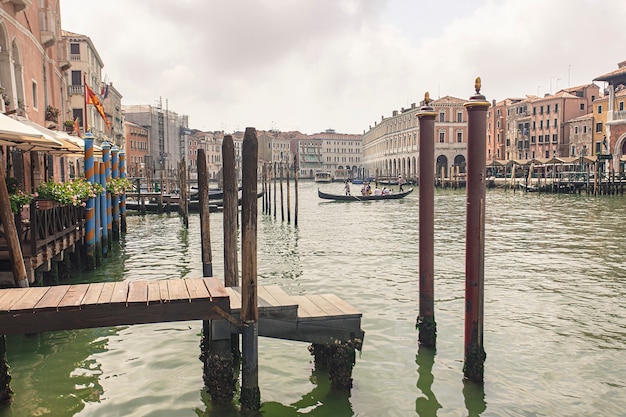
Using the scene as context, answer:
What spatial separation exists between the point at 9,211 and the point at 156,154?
2624 inches

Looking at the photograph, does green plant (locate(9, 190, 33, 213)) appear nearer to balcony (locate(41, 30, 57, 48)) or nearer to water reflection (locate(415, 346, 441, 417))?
water reflection (locate(415, 346, 441, 417))

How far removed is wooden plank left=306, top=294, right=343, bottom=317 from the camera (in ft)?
17.4

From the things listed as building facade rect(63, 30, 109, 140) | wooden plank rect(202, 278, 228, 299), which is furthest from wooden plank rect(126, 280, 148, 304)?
building facade rect(63, 30, 109, 140)

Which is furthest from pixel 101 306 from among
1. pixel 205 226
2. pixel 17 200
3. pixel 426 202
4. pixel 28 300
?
pixel 17 200

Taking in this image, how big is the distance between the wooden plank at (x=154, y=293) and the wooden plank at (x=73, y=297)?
1.77ft

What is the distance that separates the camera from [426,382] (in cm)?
580

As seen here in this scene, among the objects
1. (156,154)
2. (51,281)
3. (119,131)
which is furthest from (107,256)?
(156,154)

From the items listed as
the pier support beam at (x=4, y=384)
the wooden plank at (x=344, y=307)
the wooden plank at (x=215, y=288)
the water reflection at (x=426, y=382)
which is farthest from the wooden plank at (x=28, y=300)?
the water reflection at (x=426, y=382)

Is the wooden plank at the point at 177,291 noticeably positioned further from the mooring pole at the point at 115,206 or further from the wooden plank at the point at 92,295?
the mooring pole at the point at 115,206

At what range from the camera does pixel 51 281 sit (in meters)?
8.92

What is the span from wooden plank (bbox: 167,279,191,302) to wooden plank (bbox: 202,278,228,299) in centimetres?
21

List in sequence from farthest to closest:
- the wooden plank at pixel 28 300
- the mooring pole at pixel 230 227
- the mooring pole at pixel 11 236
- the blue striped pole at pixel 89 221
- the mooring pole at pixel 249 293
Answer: the blue striped pole at pixel 89 221
the mooring pole at pixel 230 227
the mooring pole at pixel 11 236
the mooring pole at pixel 249 293
the wooden plank at pixel 28 300

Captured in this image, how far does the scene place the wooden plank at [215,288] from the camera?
480 centimetres

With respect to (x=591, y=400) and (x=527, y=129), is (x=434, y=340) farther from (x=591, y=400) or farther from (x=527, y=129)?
(x=527, y=129)
